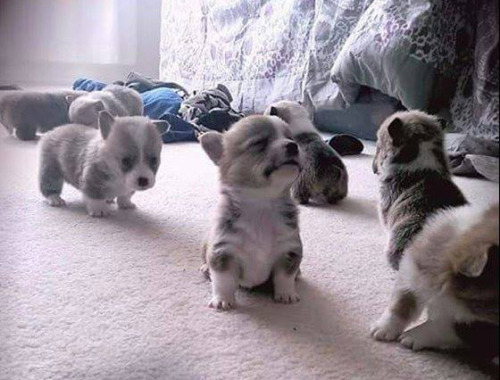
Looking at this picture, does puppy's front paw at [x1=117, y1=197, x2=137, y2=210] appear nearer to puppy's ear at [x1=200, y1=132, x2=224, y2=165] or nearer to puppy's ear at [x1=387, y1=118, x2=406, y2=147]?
puppy's ear at [x1=200, y1=132, x2=224, y2=165]

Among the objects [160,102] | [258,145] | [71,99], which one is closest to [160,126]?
[71,99]

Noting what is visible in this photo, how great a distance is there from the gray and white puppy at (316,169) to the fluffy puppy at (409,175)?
0.42 m

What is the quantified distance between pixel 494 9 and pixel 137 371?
567 millimetres

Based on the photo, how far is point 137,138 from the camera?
4.44 ft

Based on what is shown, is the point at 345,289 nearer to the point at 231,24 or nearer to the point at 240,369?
the point at 240,369

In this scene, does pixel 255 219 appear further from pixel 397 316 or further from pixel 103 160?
pixel 103 160

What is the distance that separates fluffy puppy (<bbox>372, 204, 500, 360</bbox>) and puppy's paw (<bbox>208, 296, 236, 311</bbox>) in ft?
0.78

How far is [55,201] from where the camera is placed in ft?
4.91

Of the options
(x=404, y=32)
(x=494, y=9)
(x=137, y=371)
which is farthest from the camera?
(x=404, y=32)

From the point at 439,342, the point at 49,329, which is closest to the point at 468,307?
the point at 439,342

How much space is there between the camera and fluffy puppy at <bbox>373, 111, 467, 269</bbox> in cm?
93

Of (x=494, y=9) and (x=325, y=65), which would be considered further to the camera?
(x=325, y=65)

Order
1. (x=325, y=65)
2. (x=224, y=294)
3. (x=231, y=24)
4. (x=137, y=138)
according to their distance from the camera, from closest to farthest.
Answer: (x=224, y=294) < (x=137, y=138) < (x=325, y=65) < (x=231, y=24)

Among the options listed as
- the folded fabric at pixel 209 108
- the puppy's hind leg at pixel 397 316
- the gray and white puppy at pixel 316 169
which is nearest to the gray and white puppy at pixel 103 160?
the gray and white puppy at pixel 316 169
